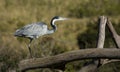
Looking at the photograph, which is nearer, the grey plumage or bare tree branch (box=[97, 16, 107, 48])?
bare tree branch (box=[97, 16, 107, 48])

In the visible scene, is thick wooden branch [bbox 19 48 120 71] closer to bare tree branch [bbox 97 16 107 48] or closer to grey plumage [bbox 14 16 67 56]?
bare tree branch [bbox 97 16 107 48]

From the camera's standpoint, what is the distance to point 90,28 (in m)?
21.1

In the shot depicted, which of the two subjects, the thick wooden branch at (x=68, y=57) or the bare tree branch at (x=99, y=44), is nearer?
the thick wooden branch at (x=68, y=57)

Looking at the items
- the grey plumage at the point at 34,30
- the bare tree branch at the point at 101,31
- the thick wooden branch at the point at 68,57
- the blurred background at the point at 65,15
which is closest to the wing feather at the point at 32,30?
the grey plumage at the point at 34,30

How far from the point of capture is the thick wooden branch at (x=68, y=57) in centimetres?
746

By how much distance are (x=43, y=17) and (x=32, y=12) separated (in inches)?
46.3

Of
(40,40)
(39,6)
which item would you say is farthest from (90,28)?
(40,40)

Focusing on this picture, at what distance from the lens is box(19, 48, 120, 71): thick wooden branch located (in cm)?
746

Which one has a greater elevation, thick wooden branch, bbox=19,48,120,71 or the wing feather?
thick wooden branch, bbox=19,48,120,71

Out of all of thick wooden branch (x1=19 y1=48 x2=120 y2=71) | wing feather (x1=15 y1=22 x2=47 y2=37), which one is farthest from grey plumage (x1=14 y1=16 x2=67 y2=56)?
thick wooden branch (x1=19 y1=48 x2=120 y2=71)

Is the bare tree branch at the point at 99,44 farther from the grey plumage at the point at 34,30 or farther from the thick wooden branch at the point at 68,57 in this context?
the grey plumage at the point at 34,30

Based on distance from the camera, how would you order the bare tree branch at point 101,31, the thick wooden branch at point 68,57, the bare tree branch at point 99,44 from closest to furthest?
the thick wooden branch at point 68,57, the bare tree branch at point 99,44, the bare tree branch at point 101,31

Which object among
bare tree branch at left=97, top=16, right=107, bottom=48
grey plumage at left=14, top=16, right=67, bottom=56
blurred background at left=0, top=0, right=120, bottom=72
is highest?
bare tree branch at left=97, top=16, right=107, bottom=48

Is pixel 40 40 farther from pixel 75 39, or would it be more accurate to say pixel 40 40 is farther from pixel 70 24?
pixel 70 24
